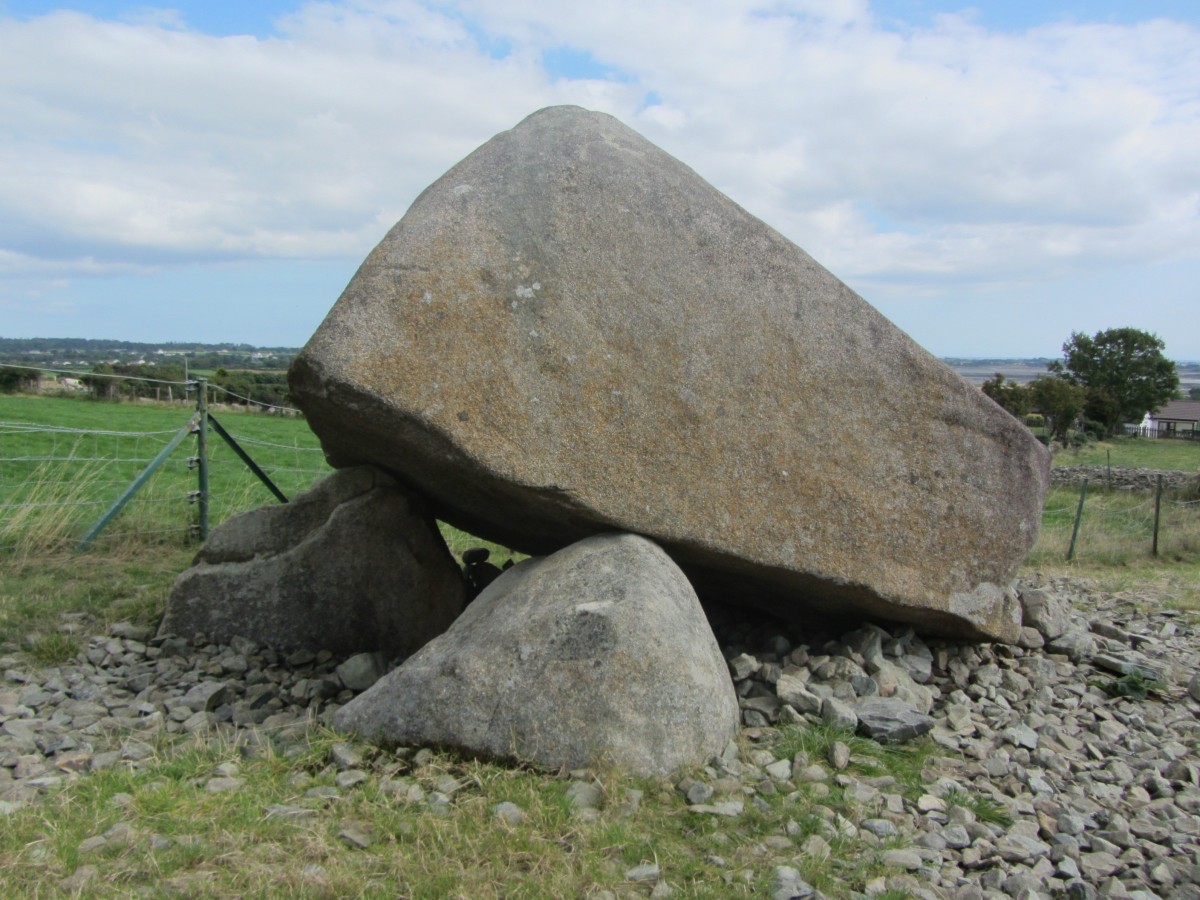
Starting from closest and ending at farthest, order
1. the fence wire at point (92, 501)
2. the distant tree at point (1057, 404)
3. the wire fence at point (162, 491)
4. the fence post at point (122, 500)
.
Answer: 1. the fence post at point (122, 500)
2. the fence wire at point (92, 501)
3. the wire fence at point (162, 491)
4. the distant tree at point (1057, 404)

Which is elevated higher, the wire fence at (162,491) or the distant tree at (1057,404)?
the distant tree at (1057,404)

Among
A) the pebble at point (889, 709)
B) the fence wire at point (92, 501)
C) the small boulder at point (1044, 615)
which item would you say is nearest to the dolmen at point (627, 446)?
the pebble at point (889, 709)

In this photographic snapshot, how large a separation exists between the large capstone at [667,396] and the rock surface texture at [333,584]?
385 mm

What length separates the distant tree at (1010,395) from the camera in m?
44.2

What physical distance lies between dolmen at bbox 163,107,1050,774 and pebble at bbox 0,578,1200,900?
0.82ft

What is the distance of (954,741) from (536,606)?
6.83ft

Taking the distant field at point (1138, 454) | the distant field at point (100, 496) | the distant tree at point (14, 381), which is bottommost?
the distant field at point (1138, 454)

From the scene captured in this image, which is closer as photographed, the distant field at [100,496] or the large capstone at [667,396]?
the large capstone at [667,396]

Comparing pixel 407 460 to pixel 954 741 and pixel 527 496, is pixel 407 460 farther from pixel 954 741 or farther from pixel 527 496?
pixel 954 741

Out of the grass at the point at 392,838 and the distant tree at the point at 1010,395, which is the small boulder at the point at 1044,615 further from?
the distant tree at the point at 1010,395

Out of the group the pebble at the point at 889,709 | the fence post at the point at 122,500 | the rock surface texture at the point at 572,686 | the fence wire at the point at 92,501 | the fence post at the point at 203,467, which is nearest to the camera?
the pebble at the point at 889,709

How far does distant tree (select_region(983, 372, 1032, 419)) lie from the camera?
145 ft

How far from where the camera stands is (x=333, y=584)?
5.89 m

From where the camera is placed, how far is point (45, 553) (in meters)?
7.55
